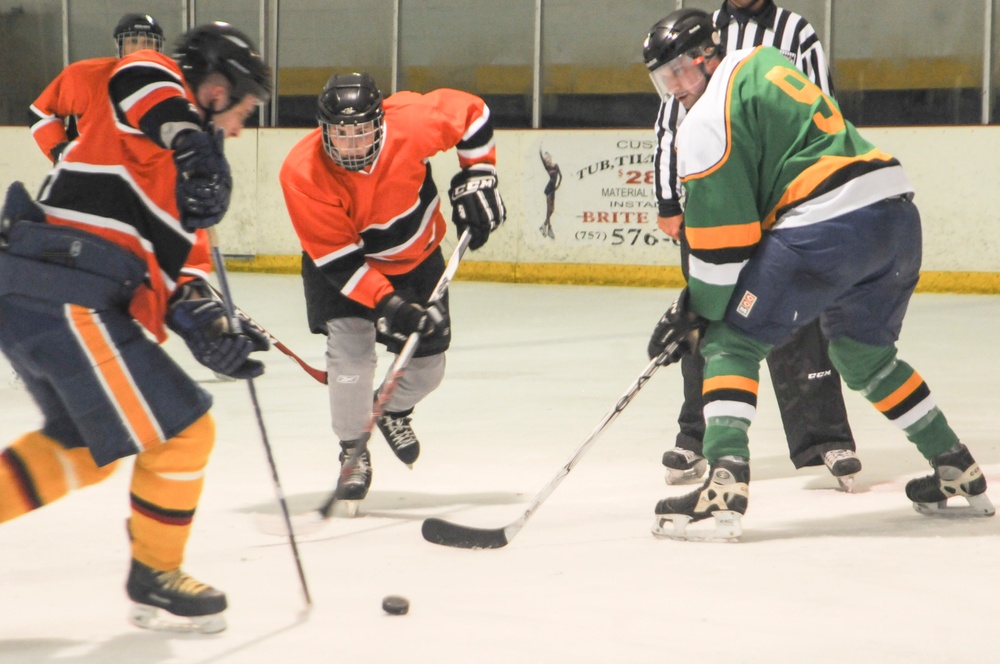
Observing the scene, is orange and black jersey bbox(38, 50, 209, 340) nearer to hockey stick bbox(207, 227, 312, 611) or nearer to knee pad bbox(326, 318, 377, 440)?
hockey stick bbox(207, 227, 312, 611)


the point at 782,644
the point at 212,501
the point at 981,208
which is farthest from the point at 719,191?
the point at 981,208

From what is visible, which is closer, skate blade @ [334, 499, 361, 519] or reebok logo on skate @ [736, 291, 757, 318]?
reebok logo on skate @ [736, 291, 757, 318]

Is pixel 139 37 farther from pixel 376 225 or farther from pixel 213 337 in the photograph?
pixel 213 337

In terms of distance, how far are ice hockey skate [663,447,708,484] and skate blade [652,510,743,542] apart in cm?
51

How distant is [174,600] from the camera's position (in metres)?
1.76

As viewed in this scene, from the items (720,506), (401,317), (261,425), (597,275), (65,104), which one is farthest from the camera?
(597,275)

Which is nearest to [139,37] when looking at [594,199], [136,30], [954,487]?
[136,30]

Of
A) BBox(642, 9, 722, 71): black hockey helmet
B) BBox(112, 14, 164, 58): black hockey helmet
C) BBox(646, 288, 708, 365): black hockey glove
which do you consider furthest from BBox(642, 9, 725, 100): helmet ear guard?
BBox(112, 14, 164, 58): black hockey helmet

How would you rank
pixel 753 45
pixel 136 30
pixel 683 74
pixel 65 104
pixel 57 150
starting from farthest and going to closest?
pixel 136 30, pixel 65 104, pixel 57 150, pixel 753 45, pixel 683 74

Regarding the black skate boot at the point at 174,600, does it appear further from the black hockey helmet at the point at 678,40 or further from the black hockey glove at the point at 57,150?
the black hockey glove at the point at 57,150

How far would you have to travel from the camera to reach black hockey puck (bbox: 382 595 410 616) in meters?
1.82

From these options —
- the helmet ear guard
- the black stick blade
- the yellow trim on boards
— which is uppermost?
the helmet ear guard

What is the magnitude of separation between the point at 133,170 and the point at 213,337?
0.26 m

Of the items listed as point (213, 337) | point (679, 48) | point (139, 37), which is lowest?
point (213, 337)
